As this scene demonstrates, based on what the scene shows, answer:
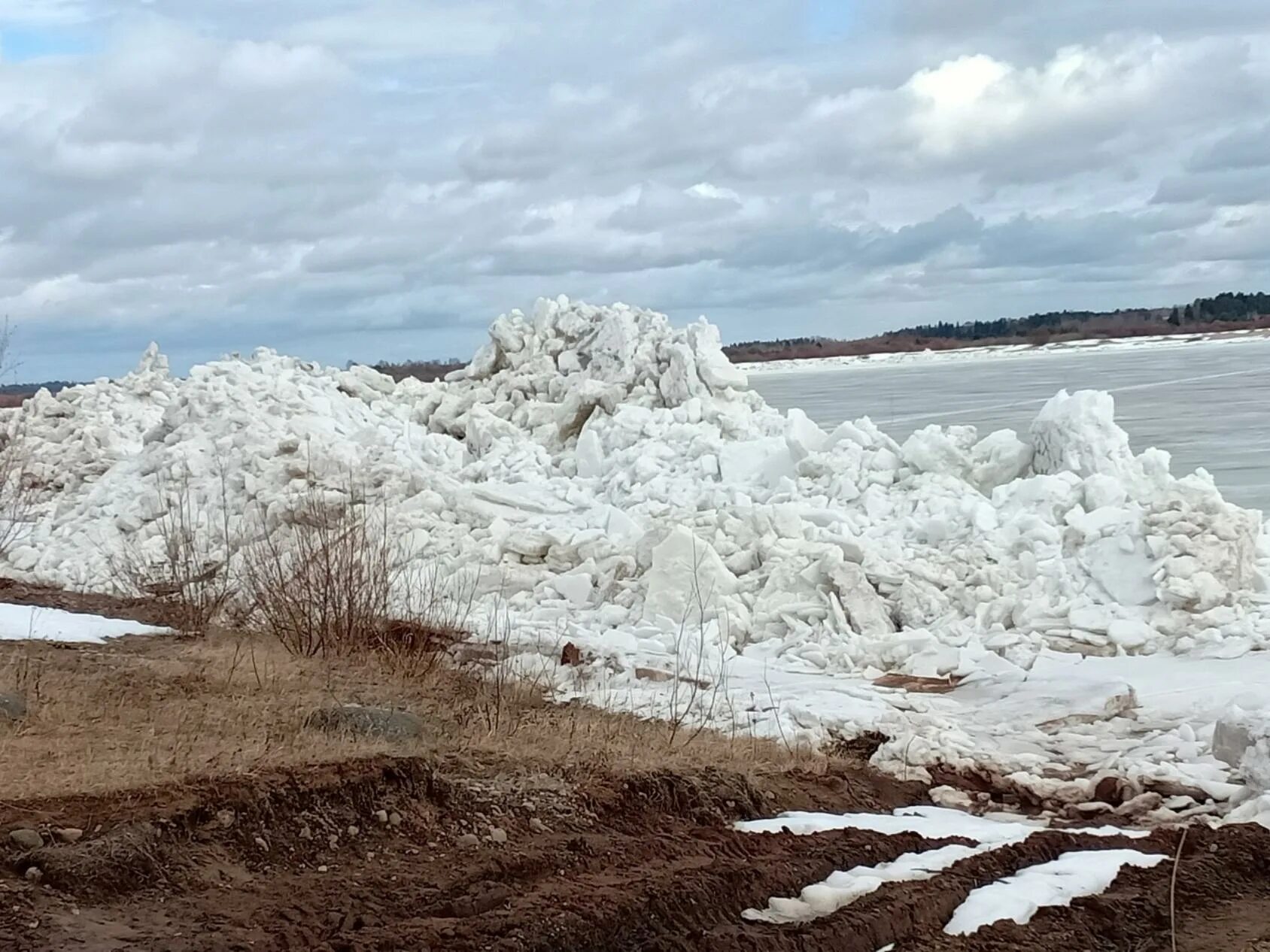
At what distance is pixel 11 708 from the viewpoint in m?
6.21

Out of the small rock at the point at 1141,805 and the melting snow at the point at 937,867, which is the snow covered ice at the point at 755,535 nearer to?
the small rock at the point at 1141,805

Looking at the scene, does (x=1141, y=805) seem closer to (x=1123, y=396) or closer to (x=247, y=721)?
(x=247, y=721)

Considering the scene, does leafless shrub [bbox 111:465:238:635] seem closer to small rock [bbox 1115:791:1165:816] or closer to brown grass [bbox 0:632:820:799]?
brown grass [bbox 0:632:820:799]

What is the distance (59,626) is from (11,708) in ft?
12.1

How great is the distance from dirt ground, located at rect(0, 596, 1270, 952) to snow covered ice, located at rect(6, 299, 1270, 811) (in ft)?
6.71

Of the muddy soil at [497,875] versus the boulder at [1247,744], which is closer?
the muddy soil at [497,875]

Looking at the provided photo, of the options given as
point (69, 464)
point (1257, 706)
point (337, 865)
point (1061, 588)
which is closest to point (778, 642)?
point (1061, 588)

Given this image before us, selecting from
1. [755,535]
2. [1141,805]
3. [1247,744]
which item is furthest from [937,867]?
[755,535]

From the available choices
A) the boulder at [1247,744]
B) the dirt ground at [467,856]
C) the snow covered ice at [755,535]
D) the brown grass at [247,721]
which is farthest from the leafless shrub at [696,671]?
the boulder at [1247,744]

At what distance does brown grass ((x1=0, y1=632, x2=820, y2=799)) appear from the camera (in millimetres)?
5430

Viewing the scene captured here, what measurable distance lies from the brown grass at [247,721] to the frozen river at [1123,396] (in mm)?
11138

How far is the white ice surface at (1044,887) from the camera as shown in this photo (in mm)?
4629

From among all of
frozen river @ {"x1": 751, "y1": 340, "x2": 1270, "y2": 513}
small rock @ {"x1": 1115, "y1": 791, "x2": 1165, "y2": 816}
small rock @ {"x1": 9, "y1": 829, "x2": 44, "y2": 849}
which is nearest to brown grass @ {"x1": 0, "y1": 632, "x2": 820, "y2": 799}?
small rock @ {"x1": 9, "y1": 829, "x2": 44, "y2": 849}

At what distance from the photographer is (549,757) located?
6.25 meters
